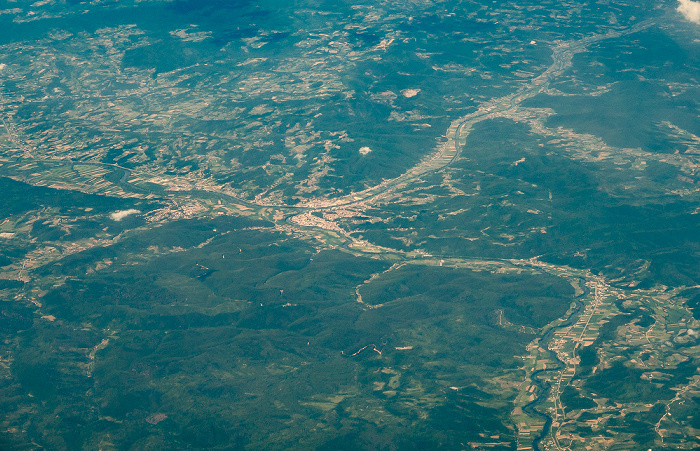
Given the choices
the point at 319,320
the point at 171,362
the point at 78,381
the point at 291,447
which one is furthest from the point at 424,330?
the point at 78,381

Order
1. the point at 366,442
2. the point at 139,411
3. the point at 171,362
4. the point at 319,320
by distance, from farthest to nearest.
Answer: the point at 319,320
the point at 171,362
the point at 139,411
the point at 366,442

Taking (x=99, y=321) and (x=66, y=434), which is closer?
(x=66, y=434)

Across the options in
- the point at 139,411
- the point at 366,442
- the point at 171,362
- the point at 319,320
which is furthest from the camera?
the point at 319,320

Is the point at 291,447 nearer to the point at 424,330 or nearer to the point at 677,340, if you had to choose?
the point at 424,330

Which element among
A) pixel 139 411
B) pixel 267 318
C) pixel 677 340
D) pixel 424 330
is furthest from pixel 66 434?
pixel 677 340

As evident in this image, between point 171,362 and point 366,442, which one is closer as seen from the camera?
point 366,442

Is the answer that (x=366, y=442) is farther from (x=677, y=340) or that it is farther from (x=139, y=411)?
(x=677, y=340)

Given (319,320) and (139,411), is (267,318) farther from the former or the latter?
(139,411)

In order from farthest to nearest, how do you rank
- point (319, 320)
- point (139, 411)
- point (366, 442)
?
point (319, 320), point (139, 411), point (366, 442)
